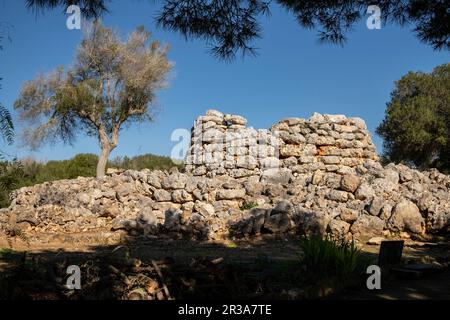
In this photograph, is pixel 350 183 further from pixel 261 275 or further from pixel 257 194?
pixel 261 275

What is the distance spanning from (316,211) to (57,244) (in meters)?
6.92

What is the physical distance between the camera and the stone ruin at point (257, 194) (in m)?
12.0

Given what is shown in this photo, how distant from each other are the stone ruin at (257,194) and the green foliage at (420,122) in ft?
40.4

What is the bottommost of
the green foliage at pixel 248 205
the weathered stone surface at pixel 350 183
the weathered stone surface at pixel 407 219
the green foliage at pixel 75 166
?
the weathered stone surface at pixel 407 219

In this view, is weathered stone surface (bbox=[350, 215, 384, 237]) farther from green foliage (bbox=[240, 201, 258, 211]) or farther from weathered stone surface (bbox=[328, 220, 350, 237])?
green foliage (bbox=[240, 201, 258, 211])

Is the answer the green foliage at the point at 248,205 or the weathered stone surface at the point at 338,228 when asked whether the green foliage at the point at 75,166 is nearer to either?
the green foliage at the point at 248,205

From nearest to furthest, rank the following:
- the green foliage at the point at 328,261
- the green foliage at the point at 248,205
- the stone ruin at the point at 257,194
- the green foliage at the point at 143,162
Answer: the green foliage at the point at 328,261 → the stone ruin at the point at 257,194 → the green foliage at the point at 248,205 → the green foliage at the point at 143,162

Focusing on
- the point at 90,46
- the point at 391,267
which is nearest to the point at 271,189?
the point at 391,267

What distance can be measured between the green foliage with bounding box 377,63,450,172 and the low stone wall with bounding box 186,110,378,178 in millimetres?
12353

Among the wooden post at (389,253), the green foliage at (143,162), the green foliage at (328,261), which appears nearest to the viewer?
the green foliage at (328,261)

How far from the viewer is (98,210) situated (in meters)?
13.6

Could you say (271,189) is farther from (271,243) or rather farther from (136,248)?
(136,248)

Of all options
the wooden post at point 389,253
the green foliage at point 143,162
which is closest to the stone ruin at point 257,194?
the wooden post at point 389,253

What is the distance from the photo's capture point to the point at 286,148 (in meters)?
16.4
